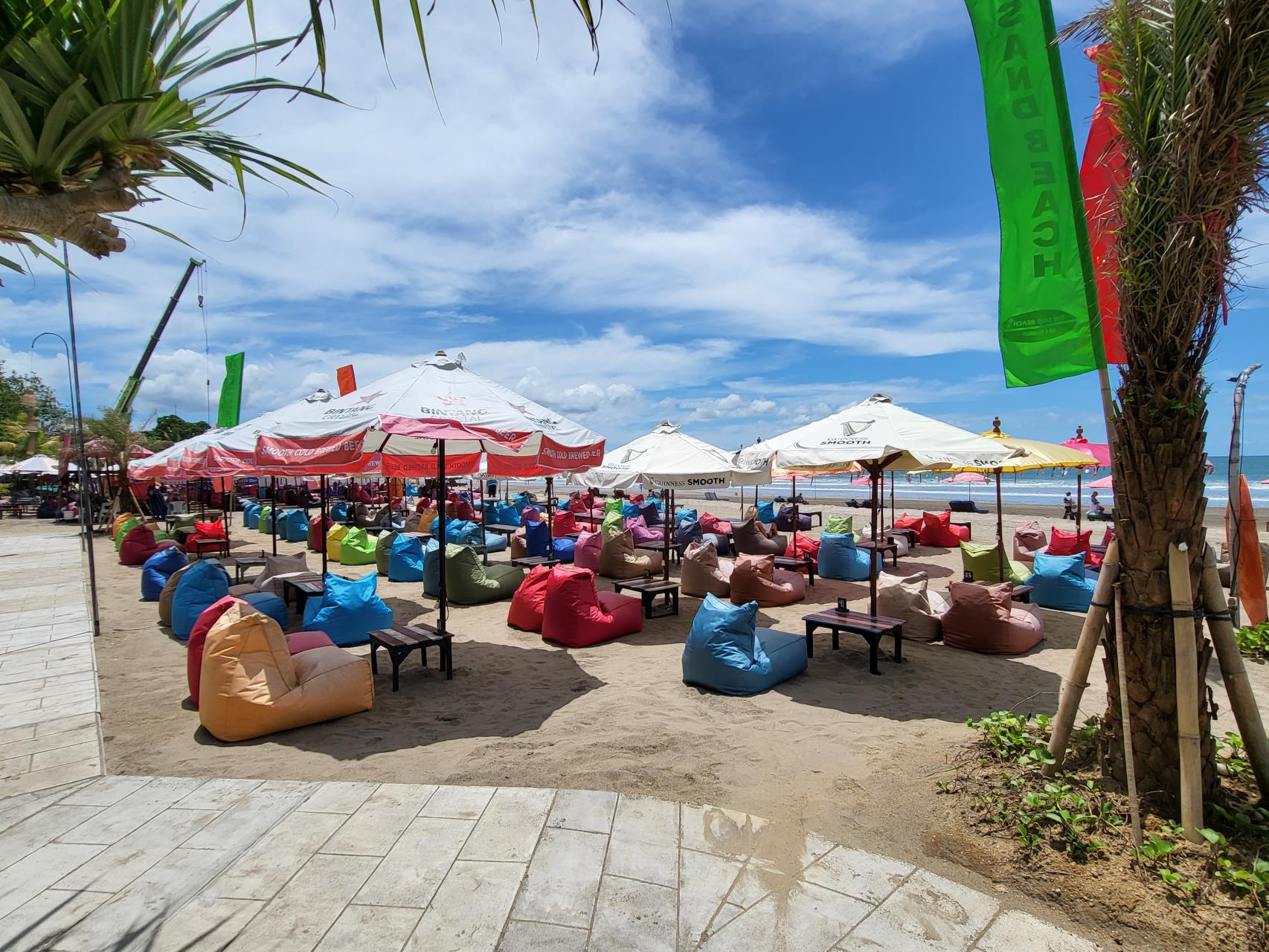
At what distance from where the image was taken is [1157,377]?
3.36 m

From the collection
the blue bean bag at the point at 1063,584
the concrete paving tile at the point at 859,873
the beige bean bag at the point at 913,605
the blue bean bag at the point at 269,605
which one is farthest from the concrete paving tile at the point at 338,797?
the blue bean bag at the point at 1063,584

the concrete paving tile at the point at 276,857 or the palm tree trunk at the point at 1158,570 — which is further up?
the palm tree trunk at the point at 1158,570

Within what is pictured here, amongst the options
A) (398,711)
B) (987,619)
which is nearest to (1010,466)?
(987,619)

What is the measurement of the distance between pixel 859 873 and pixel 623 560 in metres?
8.63

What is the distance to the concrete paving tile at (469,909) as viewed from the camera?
8.70 feet

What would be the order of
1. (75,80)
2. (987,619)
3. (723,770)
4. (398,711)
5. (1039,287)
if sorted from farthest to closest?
(987,619) → (398,711) → (723,770) → (1039,287) → (75,80)

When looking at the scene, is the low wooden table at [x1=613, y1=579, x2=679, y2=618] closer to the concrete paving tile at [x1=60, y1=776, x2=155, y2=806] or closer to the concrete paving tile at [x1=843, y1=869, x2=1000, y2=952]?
the concrete paving tile at [x1=60, y1=776, x2=155, y2=806]

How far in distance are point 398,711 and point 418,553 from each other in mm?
6797

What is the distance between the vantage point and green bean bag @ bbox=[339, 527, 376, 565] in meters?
13.6

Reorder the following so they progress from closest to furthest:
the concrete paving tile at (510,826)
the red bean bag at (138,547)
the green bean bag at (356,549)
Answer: the concrete paving tile at (510,826) → the green bean bag at (356,549) → the red bean bag at (138,547)

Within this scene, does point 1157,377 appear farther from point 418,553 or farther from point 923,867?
point 418,553

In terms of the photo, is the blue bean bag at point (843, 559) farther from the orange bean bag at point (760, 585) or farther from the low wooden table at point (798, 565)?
the orange bean bag at point (760, 585)

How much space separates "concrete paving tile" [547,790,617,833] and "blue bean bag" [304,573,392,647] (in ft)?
14.1

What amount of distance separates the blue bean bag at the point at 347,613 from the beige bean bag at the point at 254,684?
2.22 meters
